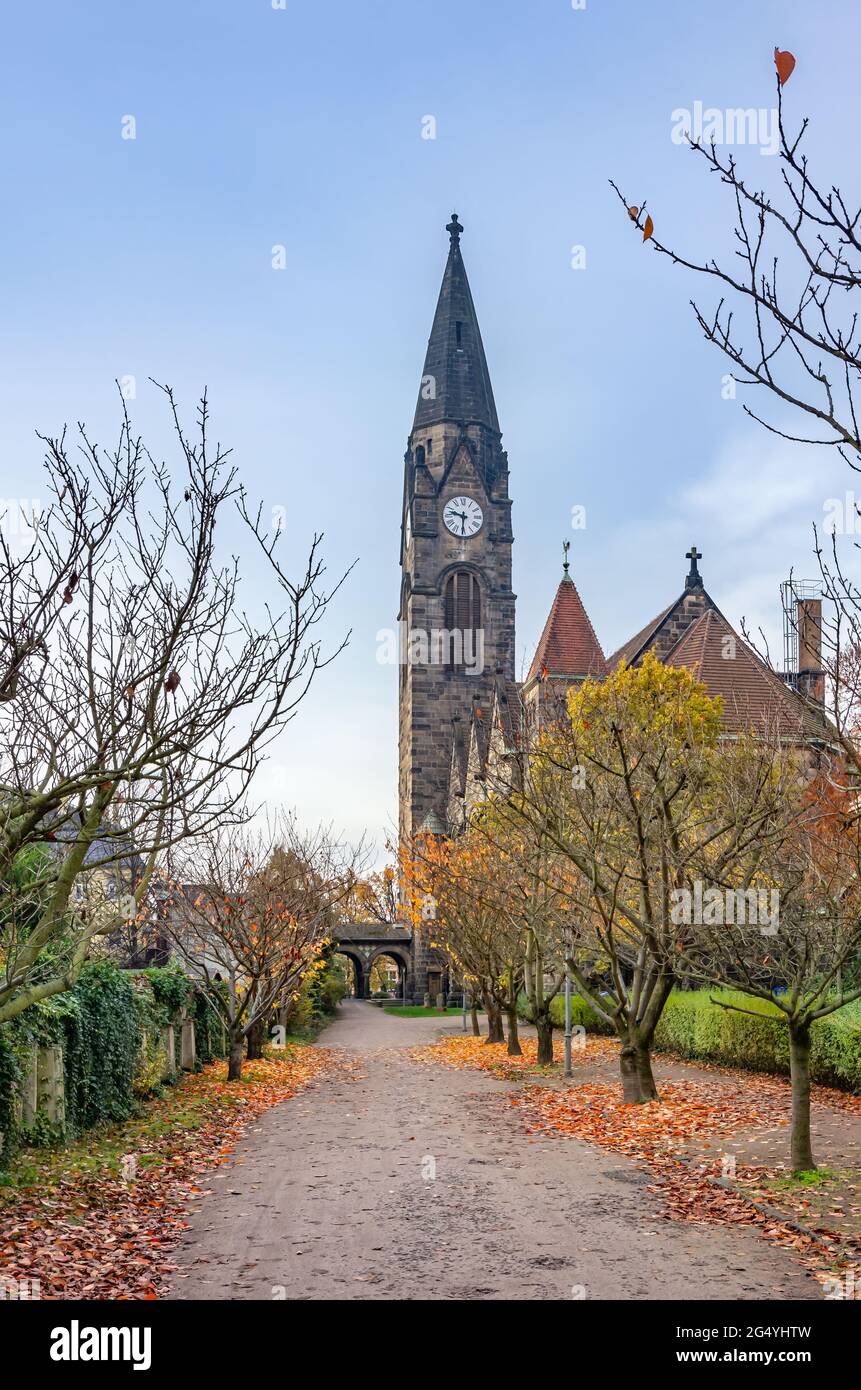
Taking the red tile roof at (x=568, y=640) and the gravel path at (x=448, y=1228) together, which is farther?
the red tile roof at (x=568, y=640)

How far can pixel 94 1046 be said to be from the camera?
14266 mm

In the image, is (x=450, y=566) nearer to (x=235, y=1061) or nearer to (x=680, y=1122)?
(x=235, y=1061)

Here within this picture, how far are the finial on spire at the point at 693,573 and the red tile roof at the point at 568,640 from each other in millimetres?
5924

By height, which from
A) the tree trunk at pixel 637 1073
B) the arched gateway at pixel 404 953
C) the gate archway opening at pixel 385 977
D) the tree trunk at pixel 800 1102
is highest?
the tree trunk at pixel 800 1102

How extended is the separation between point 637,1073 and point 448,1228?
7902 mm

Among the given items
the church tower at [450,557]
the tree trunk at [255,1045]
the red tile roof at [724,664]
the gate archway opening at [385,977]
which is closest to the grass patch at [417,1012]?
the gate archway opening at [385,977]

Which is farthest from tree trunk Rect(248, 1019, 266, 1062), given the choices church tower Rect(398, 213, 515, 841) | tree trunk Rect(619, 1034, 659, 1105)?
church tower Rect(398, 213, 515, 841)

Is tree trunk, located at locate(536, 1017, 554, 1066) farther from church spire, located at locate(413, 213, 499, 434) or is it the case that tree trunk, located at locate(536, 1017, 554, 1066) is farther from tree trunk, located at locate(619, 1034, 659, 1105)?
church spire, located at locate(413, 213, 499, 434)

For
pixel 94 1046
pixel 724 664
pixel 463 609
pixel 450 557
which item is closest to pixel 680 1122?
pixel 94 1046

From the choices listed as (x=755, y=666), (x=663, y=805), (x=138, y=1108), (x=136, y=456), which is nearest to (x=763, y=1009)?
(x=663, y=805)

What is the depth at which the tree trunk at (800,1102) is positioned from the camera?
10617 millimetres

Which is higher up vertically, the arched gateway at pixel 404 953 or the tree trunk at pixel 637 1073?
the tree trunk at pixel 637 1073

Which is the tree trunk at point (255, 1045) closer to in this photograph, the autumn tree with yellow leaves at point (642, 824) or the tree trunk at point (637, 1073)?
the autumn tree with yellow leaves at point (642, 824)
